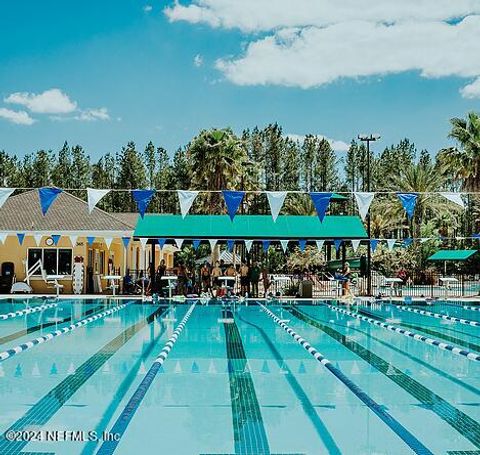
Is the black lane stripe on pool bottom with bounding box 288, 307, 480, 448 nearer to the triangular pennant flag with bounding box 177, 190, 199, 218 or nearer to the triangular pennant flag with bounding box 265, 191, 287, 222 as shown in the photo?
the triangular pennant flag with bounding box 265, 191, 287, 222

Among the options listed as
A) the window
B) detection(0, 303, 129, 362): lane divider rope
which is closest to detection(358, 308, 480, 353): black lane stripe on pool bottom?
detection(0, 303, 129, 362): lane divider rope

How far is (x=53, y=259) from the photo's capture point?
29266 mm

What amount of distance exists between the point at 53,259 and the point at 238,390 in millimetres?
21973

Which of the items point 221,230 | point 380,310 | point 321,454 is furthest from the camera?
point 221,230

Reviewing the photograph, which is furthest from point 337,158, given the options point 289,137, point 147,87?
point 147,87

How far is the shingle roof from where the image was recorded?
95.5 feet

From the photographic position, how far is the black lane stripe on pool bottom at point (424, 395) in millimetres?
6901

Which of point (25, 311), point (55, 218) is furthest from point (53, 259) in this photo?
point (25, 311)

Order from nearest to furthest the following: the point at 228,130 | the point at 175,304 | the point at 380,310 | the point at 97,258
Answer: the point at 380,310 → the point at 175,304 → the point at 97,258 → the point at 228,130

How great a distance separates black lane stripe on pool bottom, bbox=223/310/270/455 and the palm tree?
2825 centimetres

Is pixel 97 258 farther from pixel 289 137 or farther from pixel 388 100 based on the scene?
pixel 289 137

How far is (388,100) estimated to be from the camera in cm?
3612

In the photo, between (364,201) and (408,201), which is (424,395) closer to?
(364,201)

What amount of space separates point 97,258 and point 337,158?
37.1m
